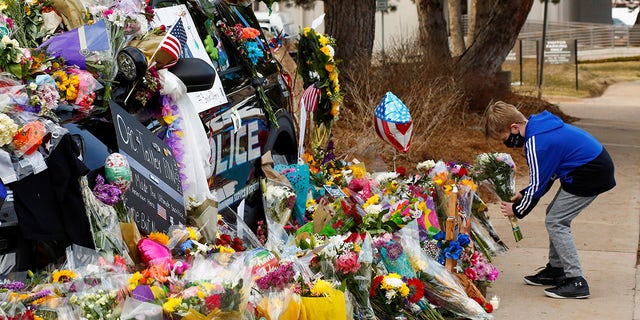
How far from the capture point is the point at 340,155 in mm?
10164

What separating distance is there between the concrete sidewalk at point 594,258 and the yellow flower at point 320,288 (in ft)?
6.08

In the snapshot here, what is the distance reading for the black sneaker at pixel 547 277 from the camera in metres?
7.09

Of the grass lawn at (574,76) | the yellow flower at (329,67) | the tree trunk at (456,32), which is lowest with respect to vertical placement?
the grass lawn at (574,76)

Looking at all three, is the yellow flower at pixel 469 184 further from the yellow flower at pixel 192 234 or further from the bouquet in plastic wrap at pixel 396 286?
the yellow flower at pixel 192 234

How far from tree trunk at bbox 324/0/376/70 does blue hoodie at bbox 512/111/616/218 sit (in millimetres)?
6482

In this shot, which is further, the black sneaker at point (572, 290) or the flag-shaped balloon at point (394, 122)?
the flag-shaped balloon at point (394, 122)

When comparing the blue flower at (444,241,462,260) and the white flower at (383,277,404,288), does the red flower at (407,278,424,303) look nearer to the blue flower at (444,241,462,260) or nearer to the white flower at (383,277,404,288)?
the white flower at (383,277,404,288)

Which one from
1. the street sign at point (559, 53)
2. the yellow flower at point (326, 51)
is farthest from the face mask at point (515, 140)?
the street sign at point (559, 53)

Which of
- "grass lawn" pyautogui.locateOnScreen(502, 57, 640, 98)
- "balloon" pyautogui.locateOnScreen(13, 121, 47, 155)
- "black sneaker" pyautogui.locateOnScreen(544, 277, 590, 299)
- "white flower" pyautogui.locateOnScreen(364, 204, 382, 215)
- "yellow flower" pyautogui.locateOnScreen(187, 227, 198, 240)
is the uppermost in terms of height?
"balloon" pyautogui.locateOnScreen(13, 121, 47, 155)

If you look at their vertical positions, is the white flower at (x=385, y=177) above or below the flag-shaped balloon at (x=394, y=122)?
below

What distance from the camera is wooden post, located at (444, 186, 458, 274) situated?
21.2 ft

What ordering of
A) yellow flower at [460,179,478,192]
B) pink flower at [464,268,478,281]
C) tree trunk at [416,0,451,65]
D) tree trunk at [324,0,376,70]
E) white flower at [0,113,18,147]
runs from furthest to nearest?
tree trunk at [416,0,451,65] < tree trunk at [324,0,376,70] < yellow flower at [460,179,478,192] < pink flower at [464,268,478,281] < white flower at [0,113,18,147]

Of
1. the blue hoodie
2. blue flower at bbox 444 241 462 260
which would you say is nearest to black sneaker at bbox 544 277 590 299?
the blue hoodie

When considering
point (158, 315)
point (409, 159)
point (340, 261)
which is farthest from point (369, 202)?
point (409, 159)
